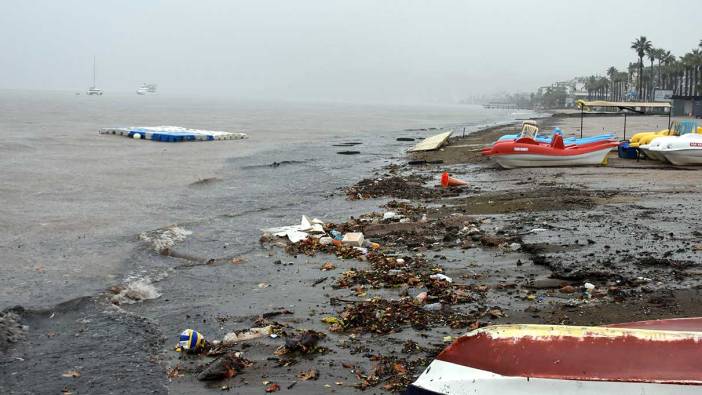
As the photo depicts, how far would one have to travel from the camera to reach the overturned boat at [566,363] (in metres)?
4.18

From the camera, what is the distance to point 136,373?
21.5ft

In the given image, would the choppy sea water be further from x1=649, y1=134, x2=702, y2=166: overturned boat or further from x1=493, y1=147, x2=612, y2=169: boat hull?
x1=649, y1=134, x2=702, y2=166: overturned boat

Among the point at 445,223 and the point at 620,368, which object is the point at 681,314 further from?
the point at 445,223

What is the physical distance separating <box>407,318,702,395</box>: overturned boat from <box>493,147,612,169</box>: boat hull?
1980cm

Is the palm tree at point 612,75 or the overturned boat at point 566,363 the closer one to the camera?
the overturned boat at point 566,363

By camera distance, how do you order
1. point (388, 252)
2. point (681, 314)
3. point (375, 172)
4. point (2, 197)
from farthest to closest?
point (375, 172)
point (2, 197)
point (388, 252)
point (681, 314)

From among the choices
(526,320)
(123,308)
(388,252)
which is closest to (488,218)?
(388,252)

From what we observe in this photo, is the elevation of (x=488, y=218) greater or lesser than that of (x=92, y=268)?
greater

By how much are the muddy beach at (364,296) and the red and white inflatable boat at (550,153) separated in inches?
335

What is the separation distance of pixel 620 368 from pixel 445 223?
30.1ft

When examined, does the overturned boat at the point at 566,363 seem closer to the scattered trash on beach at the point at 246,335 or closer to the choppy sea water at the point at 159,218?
the scattered trash on beach at the point at 246,335

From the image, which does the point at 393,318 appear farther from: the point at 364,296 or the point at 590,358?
the point at 590,358

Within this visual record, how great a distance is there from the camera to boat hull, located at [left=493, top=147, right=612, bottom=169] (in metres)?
23.4

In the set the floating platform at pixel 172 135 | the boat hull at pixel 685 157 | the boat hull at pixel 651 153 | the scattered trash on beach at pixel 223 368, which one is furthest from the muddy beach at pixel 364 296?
the floating platform at pixel 172 135
